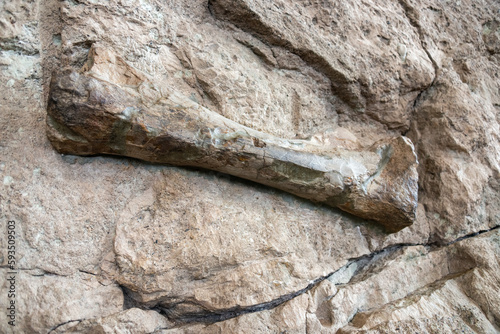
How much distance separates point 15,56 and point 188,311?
4.48 ft

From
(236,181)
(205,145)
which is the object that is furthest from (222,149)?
(236,181)

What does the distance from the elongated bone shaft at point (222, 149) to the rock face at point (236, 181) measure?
16 millimetres

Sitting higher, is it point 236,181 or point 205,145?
point 205,145

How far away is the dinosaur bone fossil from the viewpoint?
1616 mm

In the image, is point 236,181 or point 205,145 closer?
point 205,145

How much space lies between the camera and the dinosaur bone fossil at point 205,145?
5.30 ft

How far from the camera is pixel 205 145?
1800mm

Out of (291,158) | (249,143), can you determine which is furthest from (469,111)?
(249,143)

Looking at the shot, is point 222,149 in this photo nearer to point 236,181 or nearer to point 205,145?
point 205,145

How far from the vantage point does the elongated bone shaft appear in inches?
63.4

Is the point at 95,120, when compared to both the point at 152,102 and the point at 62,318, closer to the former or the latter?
the point at 152,102

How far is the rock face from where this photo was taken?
1.71 metres

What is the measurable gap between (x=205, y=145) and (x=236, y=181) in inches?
13.2

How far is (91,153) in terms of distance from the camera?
1.77 metres
